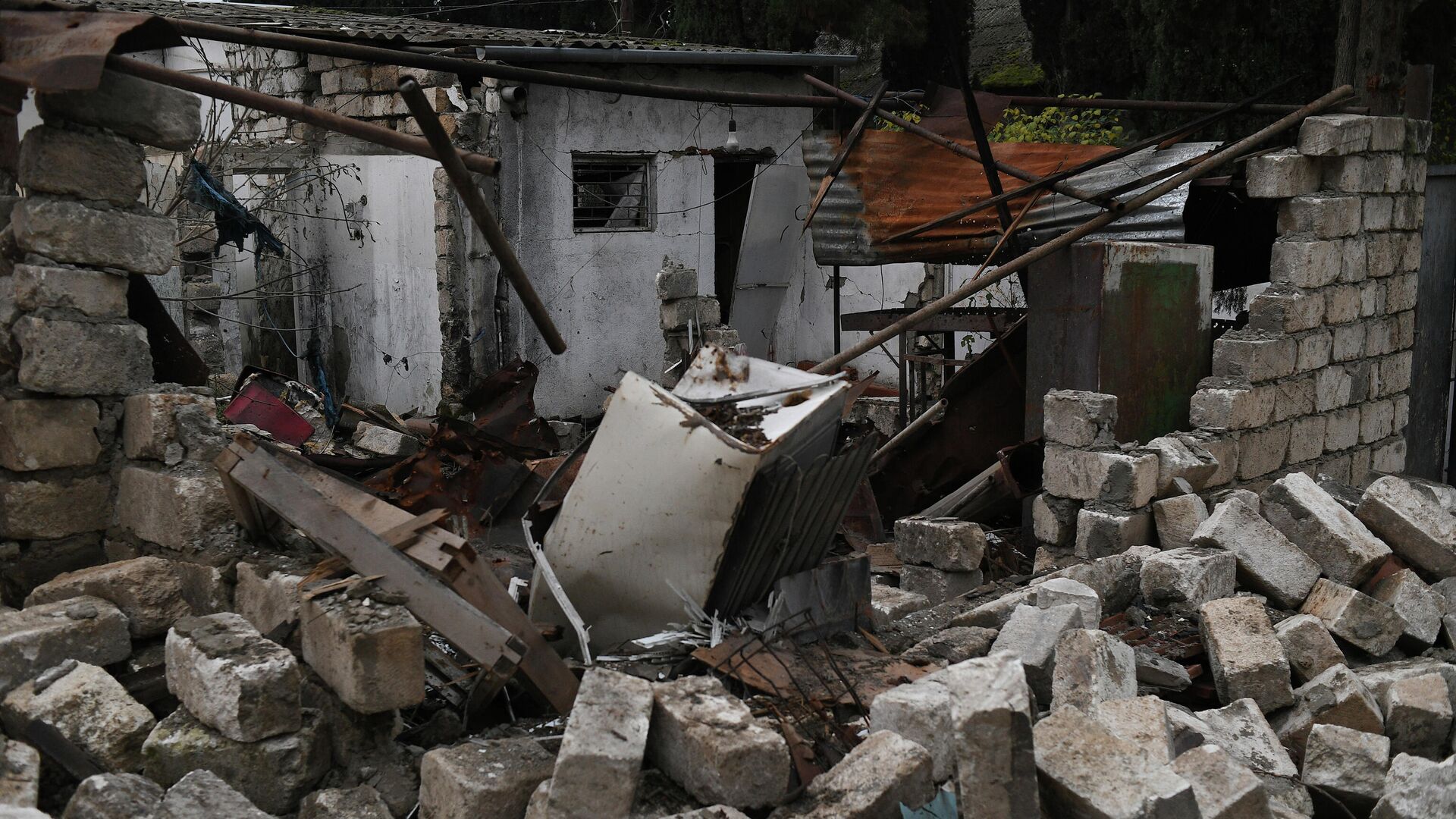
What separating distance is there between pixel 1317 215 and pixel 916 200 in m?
2.56

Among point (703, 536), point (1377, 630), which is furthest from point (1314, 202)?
point (703, 536)

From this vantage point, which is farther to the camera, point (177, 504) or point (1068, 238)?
point (1068, 238)

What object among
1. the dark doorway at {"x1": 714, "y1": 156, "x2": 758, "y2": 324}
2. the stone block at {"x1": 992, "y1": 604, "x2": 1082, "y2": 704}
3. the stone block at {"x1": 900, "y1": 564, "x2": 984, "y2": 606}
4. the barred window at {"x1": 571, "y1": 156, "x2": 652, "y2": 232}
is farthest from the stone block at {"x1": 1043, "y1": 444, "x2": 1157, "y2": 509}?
the dark doorway at {"x1": 714, "y1": 156, "x2": 758, "y2": 324}

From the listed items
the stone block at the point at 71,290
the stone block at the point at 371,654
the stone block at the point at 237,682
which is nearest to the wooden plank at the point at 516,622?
the stone block at the point at 371,654

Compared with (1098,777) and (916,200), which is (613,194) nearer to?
(916,200)

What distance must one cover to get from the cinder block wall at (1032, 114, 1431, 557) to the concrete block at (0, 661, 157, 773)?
496 cm

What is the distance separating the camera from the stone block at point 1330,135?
26.5ft

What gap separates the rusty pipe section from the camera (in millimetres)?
4609

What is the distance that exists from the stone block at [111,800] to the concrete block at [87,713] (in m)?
0.44

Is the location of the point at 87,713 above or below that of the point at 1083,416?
below

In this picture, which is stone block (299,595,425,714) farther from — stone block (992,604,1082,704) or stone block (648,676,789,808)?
stone block (992,604,1082,704)

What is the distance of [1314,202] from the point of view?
8062 millimetres

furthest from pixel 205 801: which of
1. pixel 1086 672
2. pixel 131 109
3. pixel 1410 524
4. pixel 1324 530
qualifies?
pixel 1410 524

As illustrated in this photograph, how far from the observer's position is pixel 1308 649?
571 cm
